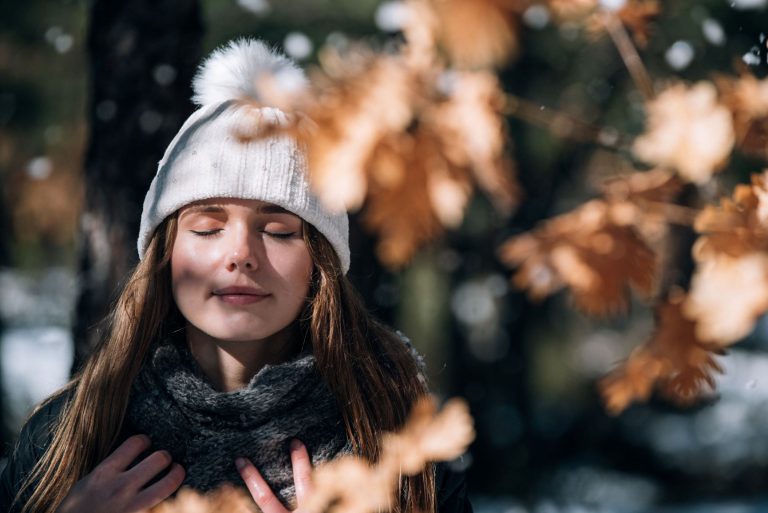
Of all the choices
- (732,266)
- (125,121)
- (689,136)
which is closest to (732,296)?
(732,266)

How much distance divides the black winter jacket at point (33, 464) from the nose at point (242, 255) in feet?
1.82

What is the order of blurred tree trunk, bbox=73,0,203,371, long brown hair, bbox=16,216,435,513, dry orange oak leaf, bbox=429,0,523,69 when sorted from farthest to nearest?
blurred tree trunk, bbox=73,0,203,371, long brown hair, bbox=16,216,435,513, dry orange oak leaf, bbox=429,0,523,69

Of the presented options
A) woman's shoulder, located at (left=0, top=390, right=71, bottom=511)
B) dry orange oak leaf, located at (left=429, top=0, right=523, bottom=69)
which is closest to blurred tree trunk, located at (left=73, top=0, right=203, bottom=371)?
woman's shoulder, located at (left=0, top=390, right=71, bottom=511)

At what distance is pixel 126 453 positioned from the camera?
143 cm

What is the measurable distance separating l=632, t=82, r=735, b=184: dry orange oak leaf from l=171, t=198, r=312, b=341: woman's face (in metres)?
Answer: 0.76

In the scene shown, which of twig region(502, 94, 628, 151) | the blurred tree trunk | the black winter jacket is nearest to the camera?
twig region(502, 94, 628, 151)

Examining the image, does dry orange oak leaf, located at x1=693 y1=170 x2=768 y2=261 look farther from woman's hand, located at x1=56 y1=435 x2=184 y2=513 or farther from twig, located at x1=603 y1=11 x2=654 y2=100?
woman's hand, located at x1=56 y1=435 x2=184 y2=513

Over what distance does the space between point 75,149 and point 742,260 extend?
3871 millimetres

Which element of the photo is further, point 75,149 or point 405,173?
point 75,149

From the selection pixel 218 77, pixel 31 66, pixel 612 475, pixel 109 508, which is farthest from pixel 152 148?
pixel 612 475

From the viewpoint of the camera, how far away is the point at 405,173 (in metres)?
0.78

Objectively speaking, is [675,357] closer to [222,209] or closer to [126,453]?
[222,209]

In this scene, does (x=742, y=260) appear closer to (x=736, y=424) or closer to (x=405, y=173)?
(x=405, y=173)

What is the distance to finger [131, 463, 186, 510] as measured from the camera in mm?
1348
